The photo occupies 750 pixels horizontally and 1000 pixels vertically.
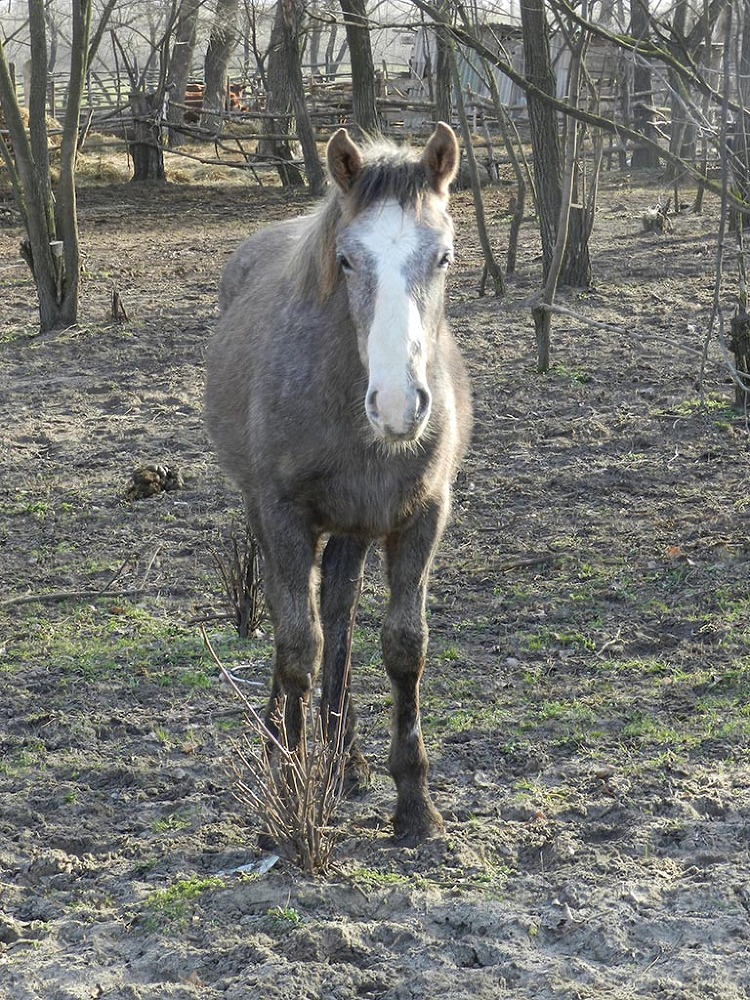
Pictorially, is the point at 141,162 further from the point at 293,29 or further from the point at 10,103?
the point at 10,103

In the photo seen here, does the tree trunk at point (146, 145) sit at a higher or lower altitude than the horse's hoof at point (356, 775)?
higher

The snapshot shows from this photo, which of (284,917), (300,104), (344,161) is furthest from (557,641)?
(300,104)

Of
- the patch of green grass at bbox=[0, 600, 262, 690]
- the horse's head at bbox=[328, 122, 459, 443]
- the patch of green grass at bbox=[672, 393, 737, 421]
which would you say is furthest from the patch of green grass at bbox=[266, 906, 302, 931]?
the patch of green grass at bbox=[672, 393, 737, 421]

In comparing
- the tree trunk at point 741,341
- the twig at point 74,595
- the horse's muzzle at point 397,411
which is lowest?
the twig at point 74,595

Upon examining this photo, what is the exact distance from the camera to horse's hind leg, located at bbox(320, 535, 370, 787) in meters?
4.30

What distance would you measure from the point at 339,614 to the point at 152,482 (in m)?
2.92

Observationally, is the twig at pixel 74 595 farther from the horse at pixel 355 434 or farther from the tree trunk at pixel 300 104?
the tree trunk at pixel 300 104

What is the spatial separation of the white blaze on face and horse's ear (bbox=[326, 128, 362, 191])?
11.1 inches

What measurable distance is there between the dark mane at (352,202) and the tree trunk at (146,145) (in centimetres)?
1776

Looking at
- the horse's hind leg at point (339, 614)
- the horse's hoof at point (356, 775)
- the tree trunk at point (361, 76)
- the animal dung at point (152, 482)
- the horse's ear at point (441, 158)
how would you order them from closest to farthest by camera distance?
the horse's ear at point (441, 158)
the horse's hoof at point (356, 775)
the horse's hind leg at point (339, 614)
the animal dung at point (152, 482)
the tree trunk at point (361, 76)

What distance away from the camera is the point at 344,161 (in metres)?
3.55

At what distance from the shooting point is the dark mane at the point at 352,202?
3.45 m

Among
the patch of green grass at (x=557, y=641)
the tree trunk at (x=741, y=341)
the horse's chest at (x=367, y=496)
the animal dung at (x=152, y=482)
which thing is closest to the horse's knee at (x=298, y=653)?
the horse's chest at (x=367, y=496)

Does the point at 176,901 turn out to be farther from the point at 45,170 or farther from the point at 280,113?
the point at 280,113
